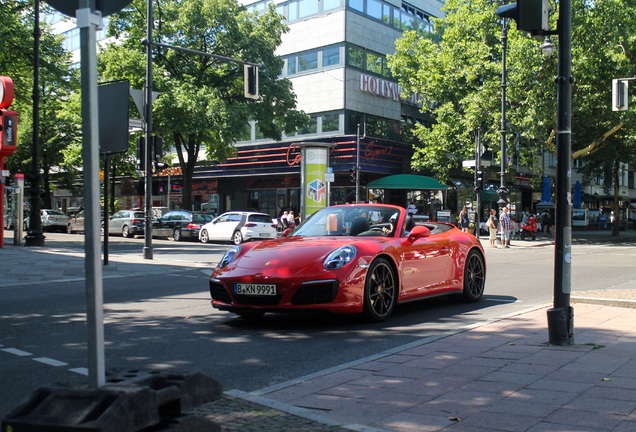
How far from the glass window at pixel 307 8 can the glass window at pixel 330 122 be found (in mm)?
6340

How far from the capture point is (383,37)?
1639 inches

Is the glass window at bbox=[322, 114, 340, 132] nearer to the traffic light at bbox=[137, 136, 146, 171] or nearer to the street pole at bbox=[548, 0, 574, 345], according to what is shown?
the traffic light at bbox=[137, 136, 146, 171]

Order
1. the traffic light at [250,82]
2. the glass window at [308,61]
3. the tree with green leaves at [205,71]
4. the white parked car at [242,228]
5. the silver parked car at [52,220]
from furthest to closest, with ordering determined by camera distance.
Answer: the silver parked car at [52,220], the glass window at [308,61], the tree with green leaves at [205,71], the white parked car at [242,228], the traffic light at [250,82]

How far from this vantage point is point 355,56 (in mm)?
39188

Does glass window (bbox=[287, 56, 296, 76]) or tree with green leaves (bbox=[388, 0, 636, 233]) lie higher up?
glass window (bbox=[287, 56, 296, 76])

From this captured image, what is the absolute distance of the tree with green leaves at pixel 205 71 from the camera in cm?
3294

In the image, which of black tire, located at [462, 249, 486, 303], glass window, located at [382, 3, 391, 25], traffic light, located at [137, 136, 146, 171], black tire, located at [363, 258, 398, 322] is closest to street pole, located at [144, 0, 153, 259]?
traffic light, located at [137, 136, 146, 171]

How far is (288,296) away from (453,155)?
31.2 meters

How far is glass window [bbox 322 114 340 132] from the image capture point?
38.8 meters

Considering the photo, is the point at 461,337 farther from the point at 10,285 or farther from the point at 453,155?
the point at 453,155

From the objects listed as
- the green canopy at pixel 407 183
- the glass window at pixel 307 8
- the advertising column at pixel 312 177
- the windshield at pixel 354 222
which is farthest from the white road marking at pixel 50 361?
the glass window at pixel 307 8

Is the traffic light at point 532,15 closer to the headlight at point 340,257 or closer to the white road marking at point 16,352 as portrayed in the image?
the headlight at point 340,257

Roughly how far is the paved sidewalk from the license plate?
1.75 m

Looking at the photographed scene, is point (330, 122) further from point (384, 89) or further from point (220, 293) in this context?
point (220, 293)
